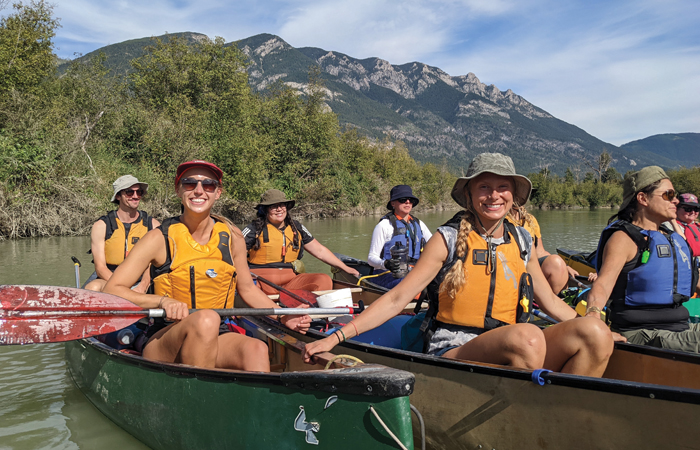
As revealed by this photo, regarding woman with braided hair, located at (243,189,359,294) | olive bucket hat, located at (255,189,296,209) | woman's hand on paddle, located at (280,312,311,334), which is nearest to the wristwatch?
woman's hand on paddle, located at (280,312,311,334)

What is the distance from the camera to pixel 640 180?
10.9 feet

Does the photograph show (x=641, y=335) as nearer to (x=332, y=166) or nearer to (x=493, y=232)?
(x=493, y=232)

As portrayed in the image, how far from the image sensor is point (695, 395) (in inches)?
78.7

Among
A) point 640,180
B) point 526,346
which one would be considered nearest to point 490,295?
point 526,346

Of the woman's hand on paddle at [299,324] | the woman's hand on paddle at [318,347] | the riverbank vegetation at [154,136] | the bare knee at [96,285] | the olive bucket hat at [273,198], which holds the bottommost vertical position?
the woman's hand on paddle at [299,324]

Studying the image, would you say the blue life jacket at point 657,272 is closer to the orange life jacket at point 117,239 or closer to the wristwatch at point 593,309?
the wristwatch at point 593,309

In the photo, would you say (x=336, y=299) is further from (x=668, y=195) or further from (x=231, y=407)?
(x=668, y=195)

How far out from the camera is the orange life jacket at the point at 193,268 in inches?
126

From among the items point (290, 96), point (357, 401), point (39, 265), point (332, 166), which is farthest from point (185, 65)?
point (357, 401)

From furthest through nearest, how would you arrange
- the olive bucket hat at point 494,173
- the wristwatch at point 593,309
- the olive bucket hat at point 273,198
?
the olive bucket hat at point 273,198, the wristwatch at point 593,309, the olive bucket hat at point 494,173

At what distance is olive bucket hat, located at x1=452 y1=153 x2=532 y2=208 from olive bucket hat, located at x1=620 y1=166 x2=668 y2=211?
1.01 meters

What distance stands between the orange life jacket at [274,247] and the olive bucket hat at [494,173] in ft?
12.1

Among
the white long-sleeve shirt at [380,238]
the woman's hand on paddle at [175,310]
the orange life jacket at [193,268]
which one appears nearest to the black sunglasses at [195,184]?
the orange life jacket at [193,268]

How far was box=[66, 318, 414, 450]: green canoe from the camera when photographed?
7.01ft
